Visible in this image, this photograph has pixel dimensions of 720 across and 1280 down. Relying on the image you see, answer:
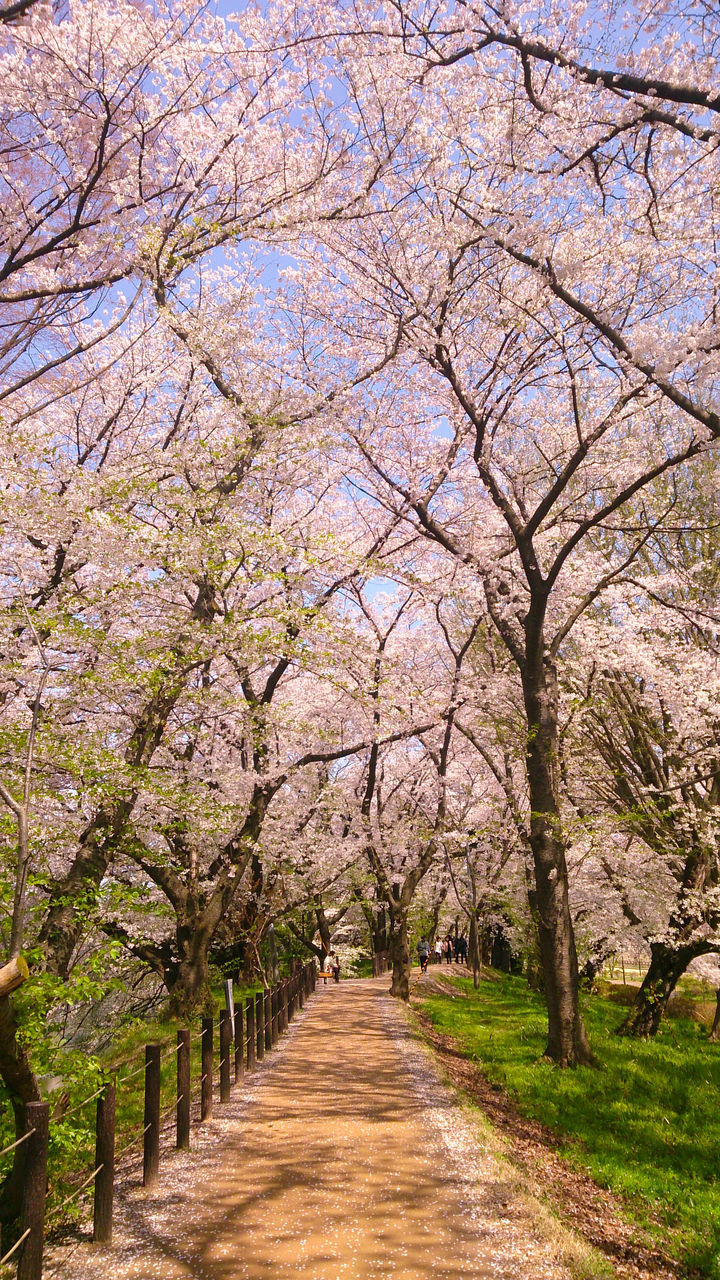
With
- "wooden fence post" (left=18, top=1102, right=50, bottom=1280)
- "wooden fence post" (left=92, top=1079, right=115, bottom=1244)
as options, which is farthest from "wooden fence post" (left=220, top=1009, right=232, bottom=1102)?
"wooden fence post" (left=18, top=1102, right=50, bottom=1280)

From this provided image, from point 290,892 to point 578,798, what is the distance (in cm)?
854

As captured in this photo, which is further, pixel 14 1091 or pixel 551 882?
pixel 551 882

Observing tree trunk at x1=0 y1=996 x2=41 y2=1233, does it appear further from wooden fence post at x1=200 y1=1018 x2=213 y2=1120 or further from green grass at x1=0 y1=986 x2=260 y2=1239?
wooden fence post at x1=200 y1=1018 x2=213 y2=1120

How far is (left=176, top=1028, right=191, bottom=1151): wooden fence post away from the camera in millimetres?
7094

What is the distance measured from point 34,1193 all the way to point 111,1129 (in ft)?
3.67

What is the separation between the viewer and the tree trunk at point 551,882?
430 inches

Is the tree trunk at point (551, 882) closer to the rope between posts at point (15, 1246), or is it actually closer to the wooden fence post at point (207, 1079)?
the wooden fence post at point (207, 1079)

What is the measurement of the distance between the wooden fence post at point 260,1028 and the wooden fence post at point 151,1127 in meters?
5.67

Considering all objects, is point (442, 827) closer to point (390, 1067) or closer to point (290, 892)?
point (290, 892)

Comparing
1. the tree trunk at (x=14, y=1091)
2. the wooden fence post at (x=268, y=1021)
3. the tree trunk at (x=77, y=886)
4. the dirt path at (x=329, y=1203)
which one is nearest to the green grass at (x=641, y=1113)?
the dirt path at (x=329, y=1203)

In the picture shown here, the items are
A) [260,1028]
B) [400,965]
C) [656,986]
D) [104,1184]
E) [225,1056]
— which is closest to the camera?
[104,1184]

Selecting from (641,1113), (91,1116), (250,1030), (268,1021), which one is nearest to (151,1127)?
(91,1116)

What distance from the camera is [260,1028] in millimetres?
12086

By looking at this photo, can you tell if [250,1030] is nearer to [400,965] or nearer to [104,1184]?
[104,1184]
